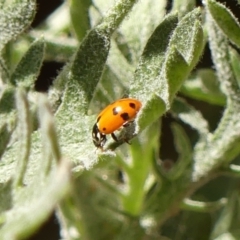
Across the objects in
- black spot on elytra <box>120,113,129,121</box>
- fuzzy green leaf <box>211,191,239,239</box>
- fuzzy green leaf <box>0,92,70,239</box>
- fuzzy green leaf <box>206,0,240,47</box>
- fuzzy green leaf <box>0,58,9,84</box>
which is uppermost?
fuzzy green leaf <box>0,58,9,84</box>

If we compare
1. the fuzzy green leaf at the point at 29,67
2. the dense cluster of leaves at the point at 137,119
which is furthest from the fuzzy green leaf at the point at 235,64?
the fuzzy green leaf at the point at 29,67

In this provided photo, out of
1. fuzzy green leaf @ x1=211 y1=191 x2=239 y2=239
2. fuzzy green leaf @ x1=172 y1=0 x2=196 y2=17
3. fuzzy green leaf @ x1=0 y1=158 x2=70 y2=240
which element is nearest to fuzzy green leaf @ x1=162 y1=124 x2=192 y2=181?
fuzzy green leaf @ x1=211 y1=191 x2=239 y2=239

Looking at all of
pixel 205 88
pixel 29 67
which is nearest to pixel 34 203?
pixel 29 67

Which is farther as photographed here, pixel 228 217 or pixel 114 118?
pixel 228 217

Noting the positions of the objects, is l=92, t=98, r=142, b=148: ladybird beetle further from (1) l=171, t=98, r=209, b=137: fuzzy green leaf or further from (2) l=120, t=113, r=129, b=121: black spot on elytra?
(1) l=171, t=98, r=209, b=137: fuzzy green leaf

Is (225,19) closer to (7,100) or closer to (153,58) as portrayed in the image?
(153,58)
